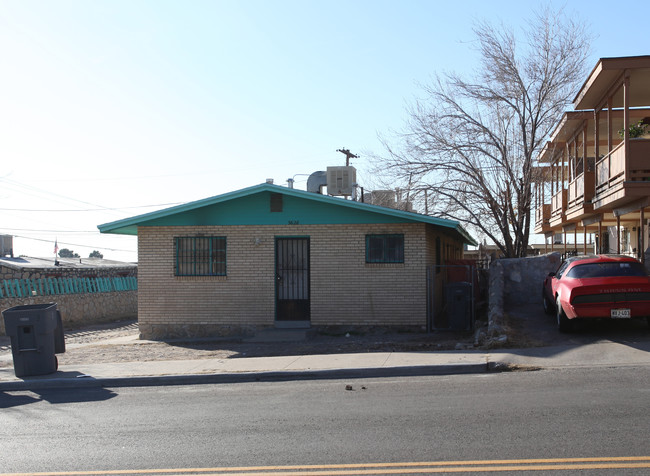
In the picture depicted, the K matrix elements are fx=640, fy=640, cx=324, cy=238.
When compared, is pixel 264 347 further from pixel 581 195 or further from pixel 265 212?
pixel 581 195

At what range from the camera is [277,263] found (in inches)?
665

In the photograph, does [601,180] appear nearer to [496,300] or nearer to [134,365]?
[496,300]

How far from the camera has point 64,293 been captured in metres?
25.3

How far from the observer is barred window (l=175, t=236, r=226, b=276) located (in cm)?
1705

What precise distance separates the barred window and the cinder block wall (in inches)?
7.0

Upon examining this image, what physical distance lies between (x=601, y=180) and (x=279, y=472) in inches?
606

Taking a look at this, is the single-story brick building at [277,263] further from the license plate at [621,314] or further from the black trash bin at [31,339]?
the black trash bin at [31,339]

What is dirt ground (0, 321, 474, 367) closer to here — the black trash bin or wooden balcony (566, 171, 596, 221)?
the black trash bin

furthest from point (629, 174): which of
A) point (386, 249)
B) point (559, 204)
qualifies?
point (559, 204)

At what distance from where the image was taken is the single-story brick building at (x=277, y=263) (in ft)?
52.9

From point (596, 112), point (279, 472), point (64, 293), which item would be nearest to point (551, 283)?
point (596, 112)

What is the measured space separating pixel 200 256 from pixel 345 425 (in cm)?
1072

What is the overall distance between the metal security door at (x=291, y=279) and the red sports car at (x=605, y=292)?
657 cm

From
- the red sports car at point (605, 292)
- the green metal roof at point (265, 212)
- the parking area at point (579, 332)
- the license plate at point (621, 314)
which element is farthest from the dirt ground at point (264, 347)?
the green metal roof at point (265, 212)
